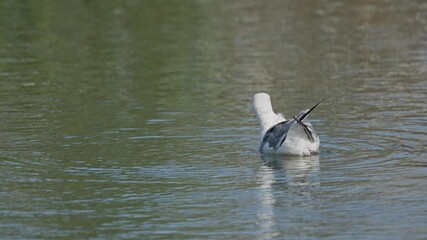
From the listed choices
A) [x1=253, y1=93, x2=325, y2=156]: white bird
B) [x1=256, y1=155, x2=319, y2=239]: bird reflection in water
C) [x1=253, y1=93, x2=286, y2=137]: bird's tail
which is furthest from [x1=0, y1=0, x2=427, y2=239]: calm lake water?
[x1=253, y1=93, x2=286, y2=137]: bird's tail

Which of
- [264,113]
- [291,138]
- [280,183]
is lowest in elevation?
[280,183]

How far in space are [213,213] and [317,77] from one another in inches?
355

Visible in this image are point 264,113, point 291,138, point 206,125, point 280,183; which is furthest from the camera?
point 206,125

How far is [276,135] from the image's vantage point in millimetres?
13406

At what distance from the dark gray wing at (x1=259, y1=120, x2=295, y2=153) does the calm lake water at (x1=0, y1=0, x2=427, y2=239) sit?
0.56 ft

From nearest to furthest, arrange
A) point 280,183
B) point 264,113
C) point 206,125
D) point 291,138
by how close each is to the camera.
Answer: point 280,183
point 291,138
point 264,113
point 206,125

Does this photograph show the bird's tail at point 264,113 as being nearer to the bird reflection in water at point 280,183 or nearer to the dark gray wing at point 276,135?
the dark gray wing at point 276,135

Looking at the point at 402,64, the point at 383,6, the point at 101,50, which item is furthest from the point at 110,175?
the point at 383,6

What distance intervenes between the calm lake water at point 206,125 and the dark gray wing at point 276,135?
0.56ft

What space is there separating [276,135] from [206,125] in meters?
1.99

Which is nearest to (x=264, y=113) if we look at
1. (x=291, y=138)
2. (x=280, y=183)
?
(x=291, y=138)

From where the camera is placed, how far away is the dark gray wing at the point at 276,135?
1328 cm

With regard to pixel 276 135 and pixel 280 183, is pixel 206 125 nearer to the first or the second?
pixel 276 135

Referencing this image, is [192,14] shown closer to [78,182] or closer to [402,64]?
[402,64]
